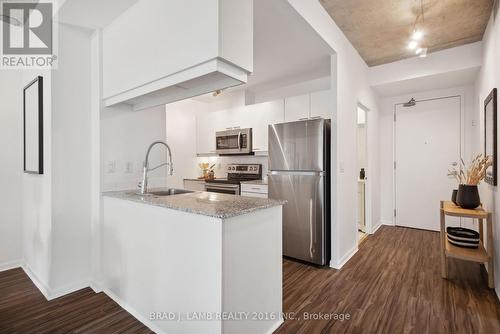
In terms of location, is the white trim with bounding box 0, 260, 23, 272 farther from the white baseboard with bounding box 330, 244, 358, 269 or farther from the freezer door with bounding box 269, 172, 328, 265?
the white baseboard with bounding box 330, 244, 358, 269

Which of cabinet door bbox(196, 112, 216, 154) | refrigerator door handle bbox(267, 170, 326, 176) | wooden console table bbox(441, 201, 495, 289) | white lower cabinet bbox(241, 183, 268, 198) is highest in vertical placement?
cabinet door bbox(196, 112, 216, 154)

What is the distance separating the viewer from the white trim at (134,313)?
1683mm

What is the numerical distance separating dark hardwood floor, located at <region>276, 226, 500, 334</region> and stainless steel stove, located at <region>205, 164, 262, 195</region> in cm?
140

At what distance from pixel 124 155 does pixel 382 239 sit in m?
3.70

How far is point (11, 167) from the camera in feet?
8.75

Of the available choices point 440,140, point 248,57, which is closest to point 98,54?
point 248,57

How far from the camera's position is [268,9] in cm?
214

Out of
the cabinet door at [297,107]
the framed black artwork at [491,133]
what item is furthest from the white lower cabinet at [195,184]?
the framed black artwork at [491,133]

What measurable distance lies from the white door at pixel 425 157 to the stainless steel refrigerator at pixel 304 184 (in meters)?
2.34

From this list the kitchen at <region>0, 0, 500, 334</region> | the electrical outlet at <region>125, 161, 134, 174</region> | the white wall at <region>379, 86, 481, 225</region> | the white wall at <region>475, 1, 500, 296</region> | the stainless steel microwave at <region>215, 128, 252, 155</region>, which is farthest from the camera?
the white wall at <region>379, 86, 481, 225</region>

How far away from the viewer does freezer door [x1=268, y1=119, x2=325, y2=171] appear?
273 cm

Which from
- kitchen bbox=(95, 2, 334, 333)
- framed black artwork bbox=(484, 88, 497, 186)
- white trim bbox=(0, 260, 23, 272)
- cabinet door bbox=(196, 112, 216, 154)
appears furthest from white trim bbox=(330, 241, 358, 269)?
white trim bbox=(0, 260, 23, 272)

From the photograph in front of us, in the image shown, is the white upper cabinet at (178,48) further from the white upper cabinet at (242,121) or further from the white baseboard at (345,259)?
the white baseboard at (345,259)

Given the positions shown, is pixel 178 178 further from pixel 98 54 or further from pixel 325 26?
pixel 325 26
